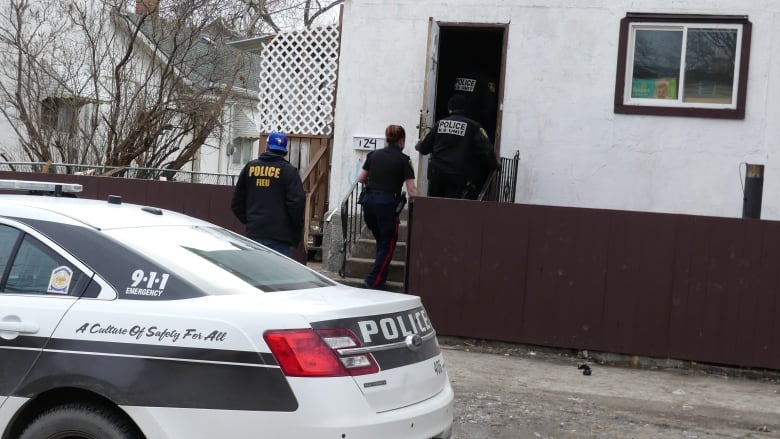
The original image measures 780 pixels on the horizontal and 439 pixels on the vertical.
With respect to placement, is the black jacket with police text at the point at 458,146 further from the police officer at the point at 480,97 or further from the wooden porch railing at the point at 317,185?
the wooden porch railing at the point at 317,185

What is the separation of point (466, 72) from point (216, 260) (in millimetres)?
9710

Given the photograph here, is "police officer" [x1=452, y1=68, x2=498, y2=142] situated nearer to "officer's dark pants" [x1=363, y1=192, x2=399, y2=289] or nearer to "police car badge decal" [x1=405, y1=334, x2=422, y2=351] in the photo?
"officer's dark pants" [x1=363, y1=192, x2=399, y2=289]

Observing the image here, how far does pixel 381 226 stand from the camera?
10180mm

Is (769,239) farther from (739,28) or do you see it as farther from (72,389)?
(72,389)

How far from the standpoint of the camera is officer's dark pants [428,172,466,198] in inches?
426

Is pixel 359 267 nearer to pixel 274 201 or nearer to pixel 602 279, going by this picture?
pixel 274 201

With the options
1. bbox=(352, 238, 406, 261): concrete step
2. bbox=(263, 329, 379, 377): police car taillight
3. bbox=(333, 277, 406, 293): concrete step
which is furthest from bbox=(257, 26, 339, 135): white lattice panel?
bbox=(263, 329, 379, 377): police car taillight

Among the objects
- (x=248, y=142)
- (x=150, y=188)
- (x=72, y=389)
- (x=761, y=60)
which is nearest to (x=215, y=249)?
(x=72, y=389)

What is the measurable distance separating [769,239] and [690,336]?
3.72 feet

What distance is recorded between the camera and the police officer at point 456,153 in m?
10.7

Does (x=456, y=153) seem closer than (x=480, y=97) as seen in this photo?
Yes

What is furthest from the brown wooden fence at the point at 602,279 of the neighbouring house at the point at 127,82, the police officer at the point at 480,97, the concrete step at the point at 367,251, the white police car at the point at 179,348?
the neighbouring house at the point at 127,82

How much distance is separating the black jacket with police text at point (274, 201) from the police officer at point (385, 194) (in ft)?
4.85

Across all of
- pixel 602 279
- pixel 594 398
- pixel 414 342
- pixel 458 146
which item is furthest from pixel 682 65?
pixel 414 342
